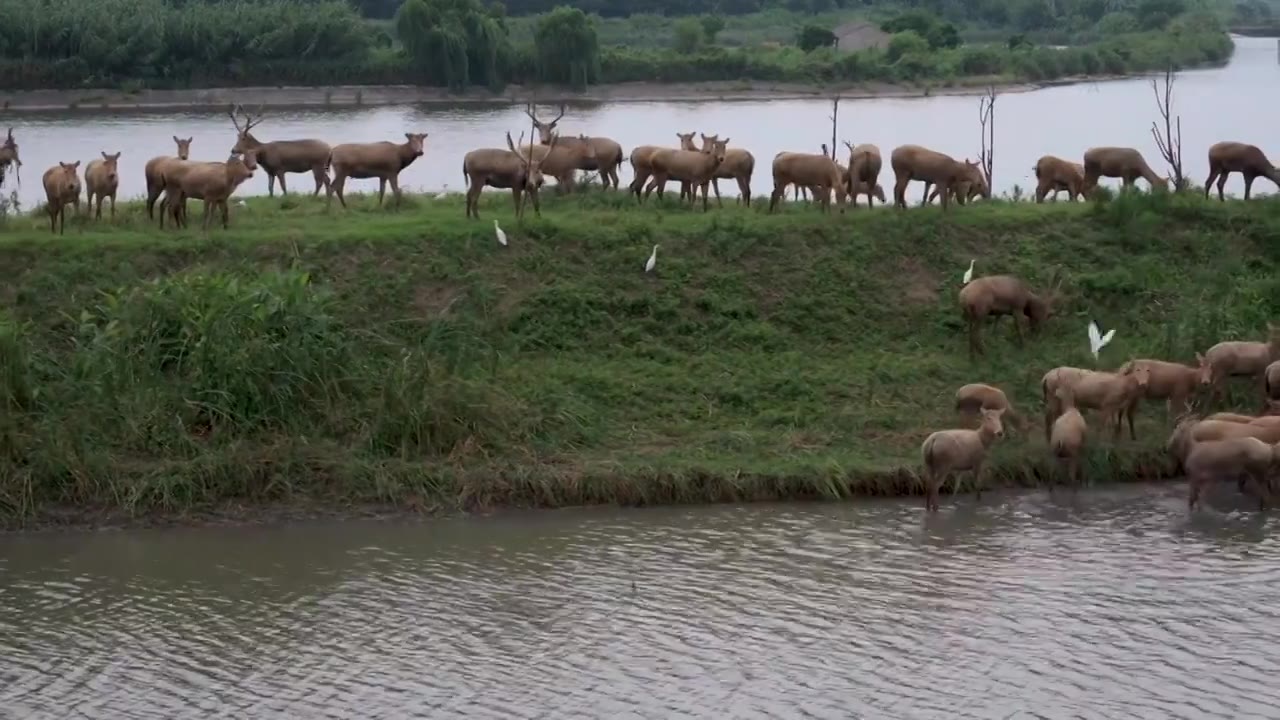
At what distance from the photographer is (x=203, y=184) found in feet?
59.0

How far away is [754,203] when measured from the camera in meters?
20.2

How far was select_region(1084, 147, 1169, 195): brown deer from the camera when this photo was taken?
2083 cm

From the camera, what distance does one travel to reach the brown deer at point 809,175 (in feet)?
63.5

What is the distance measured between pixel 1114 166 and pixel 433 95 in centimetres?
3058

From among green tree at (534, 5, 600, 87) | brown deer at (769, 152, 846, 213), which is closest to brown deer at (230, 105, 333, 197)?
brown deer at (769, 152, 846, 213)

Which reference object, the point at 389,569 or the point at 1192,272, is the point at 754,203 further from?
the point at 389,569

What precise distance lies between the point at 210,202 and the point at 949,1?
241 ft

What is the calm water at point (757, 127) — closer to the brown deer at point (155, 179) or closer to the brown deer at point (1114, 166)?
the brown deer at point (1114, 166)

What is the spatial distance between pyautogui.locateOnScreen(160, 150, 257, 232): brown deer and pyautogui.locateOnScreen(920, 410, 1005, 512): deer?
25.4 ft

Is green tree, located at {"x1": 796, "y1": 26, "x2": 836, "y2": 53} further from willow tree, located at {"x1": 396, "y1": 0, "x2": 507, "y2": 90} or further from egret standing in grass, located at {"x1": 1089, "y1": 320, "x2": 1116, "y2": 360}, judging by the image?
egret standing in grass, located at {"x1": 1089, "y1": 320, "x2": 1116, "y2": 360}

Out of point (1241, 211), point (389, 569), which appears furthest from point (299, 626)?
point (1241, 211)

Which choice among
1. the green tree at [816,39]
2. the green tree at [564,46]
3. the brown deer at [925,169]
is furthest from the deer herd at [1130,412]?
the green tree at [816,39]

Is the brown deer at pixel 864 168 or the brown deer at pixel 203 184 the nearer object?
the brown deer at pixel 203 184

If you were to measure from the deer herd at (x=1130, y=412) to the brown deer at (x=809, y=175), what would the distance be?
2.89 metres
